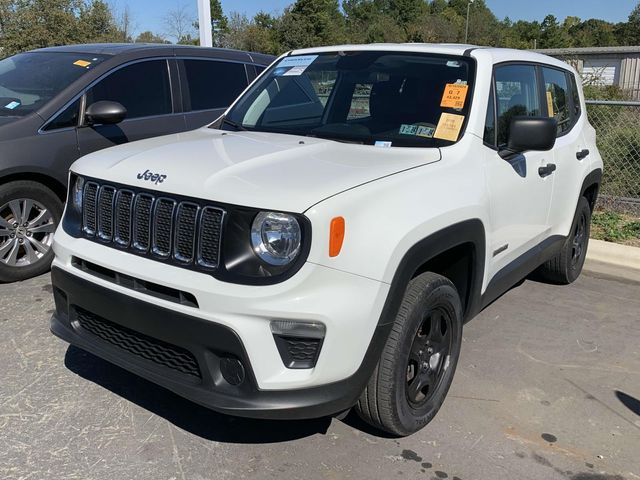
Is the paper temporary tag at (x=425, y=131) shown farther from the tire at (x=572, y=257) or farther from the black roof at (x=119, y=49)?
the black roof at (x=119, y=49)

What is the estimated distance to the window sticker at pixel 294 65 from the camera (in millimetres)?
4148

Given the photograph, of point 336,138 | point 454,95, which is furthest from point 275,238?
point 454,95

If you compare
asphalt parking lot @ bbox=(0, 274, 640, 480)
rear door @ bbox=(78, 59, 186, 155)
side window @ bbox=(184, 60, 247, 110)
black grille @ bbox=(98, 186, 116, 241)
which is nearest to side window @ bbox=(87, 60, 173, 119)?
rear door @ bbox=(78, 59, 186, 155)

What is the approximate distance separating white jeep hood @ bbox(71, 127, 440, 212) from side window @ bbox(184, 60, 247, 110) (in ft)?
8.63

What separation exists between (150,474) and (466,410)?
1.66 m

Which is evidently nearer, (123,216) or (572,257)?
(123,216)

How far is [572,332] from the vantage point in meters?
4.47

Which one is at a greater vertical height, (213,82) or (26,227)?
(213,82)

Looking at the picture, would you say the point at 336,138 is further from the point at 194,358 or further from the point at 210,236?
the point at 194,358

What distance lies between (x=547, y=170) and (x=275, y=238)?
2.34 meters

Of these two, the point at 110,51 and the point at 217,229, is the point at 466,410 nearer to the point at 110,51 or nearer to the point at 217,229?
the point at 217,229

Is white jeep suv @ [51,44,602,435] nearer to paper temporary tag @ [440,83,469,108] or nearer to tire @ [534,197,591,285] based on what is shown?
paper temporary tag @ [440,83,469,108]

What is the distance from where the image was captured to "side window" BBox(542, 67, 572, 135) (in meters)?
4.52

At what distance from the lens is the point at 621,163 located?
800cm
